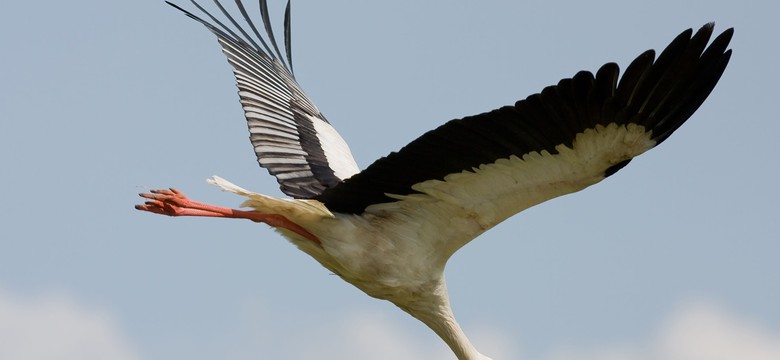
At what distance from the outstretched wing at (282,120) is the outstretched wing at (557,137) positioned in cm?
170

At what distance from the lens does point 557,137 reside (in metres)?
8.28

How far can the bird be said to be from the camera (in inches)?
317

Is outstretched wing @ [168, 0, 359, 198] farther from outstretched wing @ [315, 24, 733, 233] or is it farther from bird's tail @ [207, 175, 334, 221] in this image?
outstretched wing @ [315, 24, 733, 233]

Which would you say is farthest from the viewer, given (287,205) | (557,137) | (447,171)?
(287,205)

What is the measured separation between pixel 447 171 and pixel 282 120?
3.20 m

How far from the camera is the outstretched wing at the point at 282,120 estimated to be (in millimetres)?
10883

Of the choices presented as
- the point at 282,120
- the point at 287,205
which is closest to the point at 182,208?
the point at 287,205

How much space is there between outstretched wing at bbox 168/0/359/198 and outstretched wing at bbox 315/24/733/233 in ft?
5.57

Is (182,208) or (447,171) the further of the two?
(182,208)

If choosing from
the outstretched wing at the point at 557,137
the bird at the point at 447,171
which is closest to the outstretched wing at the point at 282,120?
the bird at the point at 447,171

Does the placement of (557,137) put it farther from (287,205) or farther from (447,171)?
(287,205)

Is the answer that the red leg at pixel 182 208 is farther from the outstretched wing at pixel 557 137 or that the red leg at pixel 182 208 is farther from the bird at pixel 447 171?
the outstretched wing at pixel 557 137

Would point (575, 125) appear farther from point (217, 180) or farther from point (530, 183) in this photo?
point (217, 180)

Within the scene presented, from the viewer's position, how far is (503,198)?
8.96 m
